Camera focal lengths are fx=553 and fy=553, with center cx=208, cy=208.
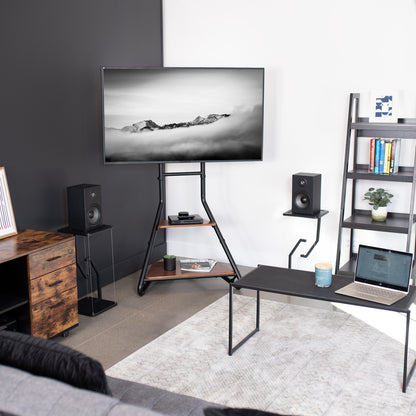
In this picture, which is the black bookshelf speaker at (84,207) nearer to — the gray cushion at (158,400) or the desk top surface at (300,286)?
the desk top surface at (300,286)

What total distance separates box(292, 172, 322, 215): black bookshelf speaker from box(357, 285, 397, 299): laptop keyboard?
144cm

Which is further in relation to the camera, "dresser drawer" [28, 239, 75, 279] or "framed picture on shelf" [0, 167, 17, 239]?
"framed picture on shelf" [0, 167, 17, 239]

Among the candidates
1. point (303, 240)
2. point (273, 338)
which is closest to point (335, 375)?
point (273, 338)

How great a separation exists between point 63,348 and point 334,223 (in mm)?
3519

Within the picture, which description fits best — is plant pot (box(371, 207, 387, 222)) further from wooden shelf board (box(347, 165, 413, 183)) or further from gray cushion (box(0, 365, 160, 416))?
gray cushion (box(0, 365, 160, 416))

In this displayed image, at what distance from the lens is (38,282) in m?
3.45

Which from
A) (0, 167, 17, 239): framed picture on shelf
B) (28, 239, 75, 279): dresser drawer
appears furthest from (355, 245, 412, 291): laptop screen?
(0, 167, 17, 239): framed picture on shelf

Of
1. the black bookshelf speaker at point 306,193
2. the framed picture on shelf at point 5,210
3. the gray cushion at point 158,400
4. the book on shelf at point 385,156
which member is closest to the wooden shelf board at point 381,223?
the black bookshelf speaker at point 306,193

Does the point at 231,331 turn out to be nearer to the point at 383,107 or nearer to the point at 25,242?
the point at 25,242

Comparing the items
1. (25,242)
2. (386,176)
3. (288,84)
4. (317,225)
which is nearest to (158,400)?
(25,242)

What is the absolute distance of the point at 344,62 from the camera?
464cm

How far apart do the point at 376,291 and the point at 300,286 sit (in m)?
0.44

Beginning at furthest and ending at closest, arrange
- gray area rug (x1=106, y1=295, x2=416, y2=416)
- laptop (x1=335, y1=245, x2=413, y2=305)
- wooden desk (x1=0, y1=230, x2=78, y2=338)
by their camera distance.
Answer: wooden desk (x1=0, y1=230, x2=78, y2=338) < laptop (x1=335, y1=245, x2=413, y2=305) < gray area rug (x1=106, y1=295, x2=416, y2=416)

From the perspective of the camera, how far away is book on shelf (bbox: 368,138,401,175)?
4309 mm
